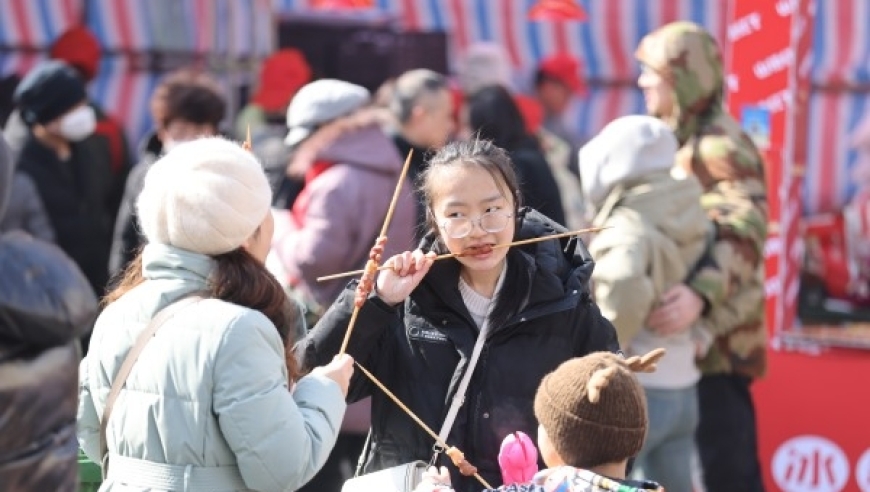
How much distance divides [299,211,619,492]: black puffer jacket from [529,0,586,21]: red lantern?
6.28 metres

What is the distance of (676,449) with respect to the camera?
5.61 m

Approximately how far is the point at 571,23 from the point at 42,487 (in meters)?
9.77

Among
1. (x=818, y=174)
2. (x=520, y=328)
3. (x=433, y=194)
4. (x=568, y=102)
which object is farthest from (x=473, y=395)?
(x=818, y=174)

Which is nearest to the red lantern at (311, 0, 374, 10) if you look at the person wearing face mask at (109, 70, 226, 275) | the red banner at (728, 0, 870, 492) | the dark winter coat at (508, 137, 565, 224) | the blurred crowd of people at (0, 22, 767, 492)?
the blurred crowd of people at (0, 22, 767, 492)

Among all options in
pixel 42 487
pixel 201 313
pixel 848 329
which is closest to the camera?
pixel 42 487

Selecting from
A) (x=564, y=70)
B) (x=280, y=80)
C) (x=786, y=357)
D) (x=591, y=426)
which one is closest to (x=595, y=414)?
(x=591, y=426)

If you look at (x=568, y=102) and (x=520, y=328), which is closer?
(x=520, y=328)

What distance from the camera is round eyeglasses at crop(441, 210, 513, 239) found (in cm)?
400

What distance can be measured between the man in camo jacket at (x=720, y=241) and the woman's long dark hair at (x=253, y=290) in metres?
2.28

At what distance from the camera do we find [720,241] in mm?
5703

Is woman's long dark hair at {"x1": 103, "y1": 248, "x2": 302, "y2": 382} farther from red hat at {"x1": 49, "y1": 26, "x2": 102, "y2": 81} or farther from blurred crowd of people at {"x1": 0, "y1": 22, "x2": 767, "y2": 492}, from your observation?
red hat at {"x1": 49, "y1": 26, "x2": 102, "y2": 81}

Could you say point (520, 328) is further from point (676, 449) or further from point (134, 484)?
point (676, 449)

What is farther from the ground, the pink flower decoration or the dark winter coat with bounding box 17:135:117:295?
the pink flower decoration

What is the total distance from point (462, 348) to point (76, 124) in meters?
4.35
